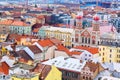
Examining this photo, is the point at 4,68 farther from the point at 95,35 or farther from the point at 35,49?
the point at 95,35

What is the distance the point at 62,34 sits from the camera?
120062 mm

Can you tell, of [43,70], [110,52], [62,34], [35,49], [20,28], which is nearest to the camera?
→ [43,70]

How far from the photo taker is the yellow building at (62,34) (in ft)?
370

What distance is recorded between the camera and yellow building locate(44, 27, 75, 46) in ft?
370

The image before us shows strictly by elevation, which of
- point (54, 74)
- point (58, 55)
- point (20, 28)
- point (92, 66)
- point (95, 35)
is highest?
point (92, 66)

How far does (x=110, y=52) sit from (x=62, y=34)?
3819cm

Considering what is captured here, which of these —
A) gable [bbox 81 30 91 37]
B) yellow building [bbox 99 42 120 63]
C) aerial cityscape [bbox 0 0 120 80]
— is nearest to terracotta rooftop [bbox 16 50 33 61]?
aerial cityscape [bbox 0 0 120 80]

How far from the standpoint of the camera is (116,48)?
83.0m

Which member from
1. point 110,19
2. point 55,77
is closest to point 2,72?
point 55,77

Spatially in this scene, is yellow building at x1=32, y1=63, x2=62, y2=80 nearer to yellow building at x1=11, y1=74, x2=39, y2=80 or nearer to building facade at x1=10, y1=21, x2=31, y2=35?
yellow building at x1=11, y1=74, x2=39, y2=80

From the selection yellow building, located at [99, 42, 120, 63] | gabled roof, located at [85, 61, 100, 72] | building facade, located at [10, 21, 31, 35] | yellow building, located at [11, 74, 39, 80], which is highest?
yellow building, located at [11, 74, 39, 80]

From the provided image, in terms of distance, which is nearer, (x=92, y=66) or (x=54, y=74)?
(x=54, y=74)

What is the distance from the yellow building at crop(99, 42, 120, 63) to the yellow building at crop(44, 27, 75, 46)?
25054 mm

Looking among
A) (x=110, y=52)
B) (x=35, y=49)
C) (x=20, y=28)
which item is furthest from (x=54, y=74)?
(x=20, y=28)
